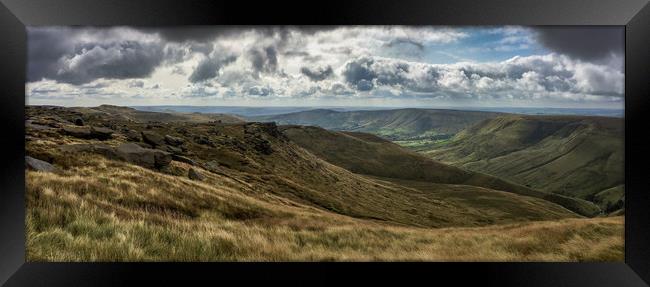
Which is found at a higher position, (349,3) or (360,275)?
(349,3)

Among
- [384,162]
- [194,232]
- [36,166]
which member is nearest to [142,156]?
[36,166]

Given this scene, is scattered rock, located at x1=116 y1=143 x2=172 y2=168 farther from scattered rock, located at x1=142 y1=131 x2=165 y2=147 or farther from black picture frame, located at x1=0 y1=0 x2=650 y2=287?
black picture frame, located at x1=0 y1=0 x2=650 y2=287

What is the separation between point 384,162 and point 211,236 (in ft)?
567

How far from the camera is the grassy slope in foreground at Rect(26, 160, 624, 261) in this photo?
1020 cm

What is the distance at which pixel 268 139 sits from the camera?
7862 centimetres

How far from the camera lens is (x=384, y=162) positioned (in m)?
181

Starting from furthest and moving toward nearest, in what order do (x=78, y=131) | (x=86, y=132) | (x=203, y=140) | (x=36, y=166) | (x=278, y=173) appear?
(x=278, y=173) < (x=203, y=140) < (x=86, y=132) < (x=78, y=131) < (x=36, y=166)

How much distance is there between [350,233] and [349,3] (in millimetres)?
7065

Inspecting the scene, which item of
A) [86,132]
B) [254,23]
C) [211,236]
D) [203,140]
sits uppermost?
[254,23]

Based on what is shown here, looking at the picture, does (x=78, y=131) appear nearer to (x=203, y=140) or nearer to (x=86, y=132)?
(x=86, y=132)

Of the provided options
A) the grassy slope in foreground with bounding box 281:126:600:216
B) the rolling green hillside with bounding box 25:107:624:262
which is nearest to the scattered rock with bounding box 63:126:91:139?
the rolling green hillside with bounding box 25:107:624:262

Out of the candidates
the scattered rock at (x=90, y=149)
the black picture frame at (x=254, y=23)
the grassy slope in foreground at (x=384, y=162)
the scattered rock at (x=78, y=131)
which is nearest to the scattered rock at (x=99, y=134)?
the scattered rock at (x=78, y=131)

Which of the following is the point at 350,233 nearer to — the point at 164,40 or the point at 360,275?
the point at 360,275

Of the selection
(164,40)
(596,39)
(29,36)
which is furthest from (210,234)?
(596,39)
